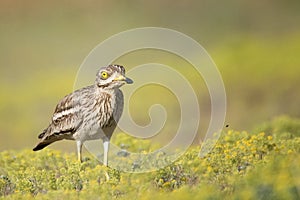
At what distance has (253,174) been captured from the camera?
7664mm

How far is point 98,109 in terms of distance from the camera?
30.6 ft

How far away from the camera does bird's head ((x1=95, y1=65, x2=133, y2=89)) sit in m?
9.09

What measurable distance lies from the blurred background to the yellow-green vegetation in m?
5.84

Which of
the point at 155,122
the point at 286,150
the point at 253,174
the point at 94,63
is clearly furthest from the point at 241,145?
the point at 94,63

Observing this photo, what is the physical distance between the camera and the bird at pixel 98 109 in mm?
9211

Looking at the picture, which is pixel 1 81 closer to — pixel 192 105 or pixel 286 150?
pixel 192 105

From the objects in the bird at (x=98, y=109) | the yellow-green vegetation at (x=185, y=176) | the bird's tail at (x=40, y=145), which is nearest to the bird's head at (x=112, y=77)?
the bird at (x=98, y=109)

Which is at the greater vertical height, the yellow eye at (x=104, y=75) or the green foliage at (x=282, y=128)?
the green foliage at (x=282, y=128)

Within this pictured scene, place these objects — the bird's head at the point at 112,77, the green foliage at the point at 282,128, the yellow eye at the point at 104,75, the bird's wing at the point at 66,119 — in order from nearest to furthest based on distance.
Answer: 1. the bird's head at the point at 112,77
2. the yellow eye at the point at 104,75
3. the bird's wing at the point at 66,119
4. the green foliage at the point at 282,128

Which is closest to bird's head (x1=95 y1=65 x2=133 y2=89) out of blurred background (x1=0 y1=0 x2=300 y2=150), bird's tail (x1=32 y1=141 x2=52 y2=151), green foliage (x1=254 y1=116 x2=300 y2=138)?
bird's tail (x1=32 y1=141 x2=52 y2=151)

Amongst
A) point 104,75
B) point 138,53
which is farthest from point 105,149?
point 138,53

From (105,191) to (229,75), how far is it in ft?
32.0

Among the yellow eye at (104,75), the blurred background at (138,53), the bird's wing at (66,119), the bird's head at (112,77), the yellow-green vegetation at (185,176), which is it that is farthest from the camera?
the blurred background at (138,53)

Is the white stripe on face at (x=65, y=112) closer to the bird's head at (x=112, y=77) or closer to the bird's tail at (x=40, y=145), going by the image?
the bird's tail at (x=40, y=145)
